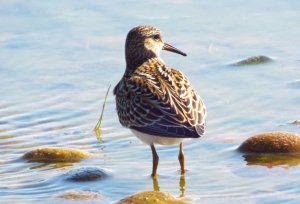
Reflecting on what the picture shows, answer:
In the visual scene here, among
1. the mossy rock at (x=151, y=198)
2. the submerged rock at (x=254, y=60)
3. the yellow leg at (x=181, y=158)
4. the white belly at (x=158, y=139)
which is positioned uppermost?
the submerged rock at (x=254, y=60)

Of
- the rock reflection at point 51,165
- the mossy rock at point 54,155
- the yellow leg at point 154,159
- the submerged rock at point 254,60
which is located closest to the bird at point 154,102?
the yellow leg at point 154,159

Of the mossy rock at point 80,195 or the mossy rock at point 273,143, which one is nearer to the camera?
the mossy rock at point 80,195

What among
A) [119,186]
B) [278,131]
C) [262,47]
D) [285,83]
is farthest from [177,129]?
[262,47]

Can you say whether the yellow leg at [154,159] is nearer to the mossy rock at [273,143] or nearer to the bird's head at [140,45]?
the mossy rock at [273,143]

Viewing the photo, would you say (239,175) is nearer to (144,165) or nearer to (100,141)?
(144,165)

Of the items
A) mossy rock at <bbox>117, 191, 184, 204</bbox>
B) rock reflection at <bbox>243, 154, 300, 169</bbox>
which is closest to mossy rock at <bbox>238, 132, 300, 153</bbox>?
rock reflection at <bbox>243, 154, 300, 169</bbox>

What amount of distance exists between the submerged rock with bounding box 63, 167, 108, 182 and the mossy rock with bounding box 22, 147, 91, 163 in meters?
0.43

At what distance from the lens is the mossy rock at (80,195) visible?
732cm

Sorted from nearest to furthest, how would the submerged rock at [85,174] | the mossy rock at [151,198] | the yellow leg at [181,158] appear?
the mossy rock at [151,198] < the submerged rock at [85,174] < the yellow leg at [181,158]

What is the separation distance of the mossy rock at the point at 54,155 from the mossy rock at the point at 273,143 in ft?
4.71

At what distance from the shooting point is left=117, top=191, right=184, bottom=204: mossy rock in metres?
7.07

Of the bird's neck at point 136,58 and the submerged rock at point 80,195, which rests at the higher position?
the bird's neck at point 136,58

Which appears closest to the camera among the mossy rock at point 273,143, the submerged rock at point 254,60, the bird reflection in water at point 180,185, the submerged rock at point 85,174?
the bird reflection in water at point 180,185

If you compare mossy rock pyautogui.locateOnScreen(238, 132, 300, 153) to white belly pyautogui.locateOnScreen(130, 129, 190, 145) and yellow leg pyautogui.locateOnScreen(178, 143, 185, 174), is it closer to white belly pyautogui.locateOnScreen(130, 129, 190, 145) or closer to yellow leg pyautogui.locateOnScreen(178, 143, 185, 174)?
yellow leg pyautogui.locateOnScreen(178, 143, 185, 174)
